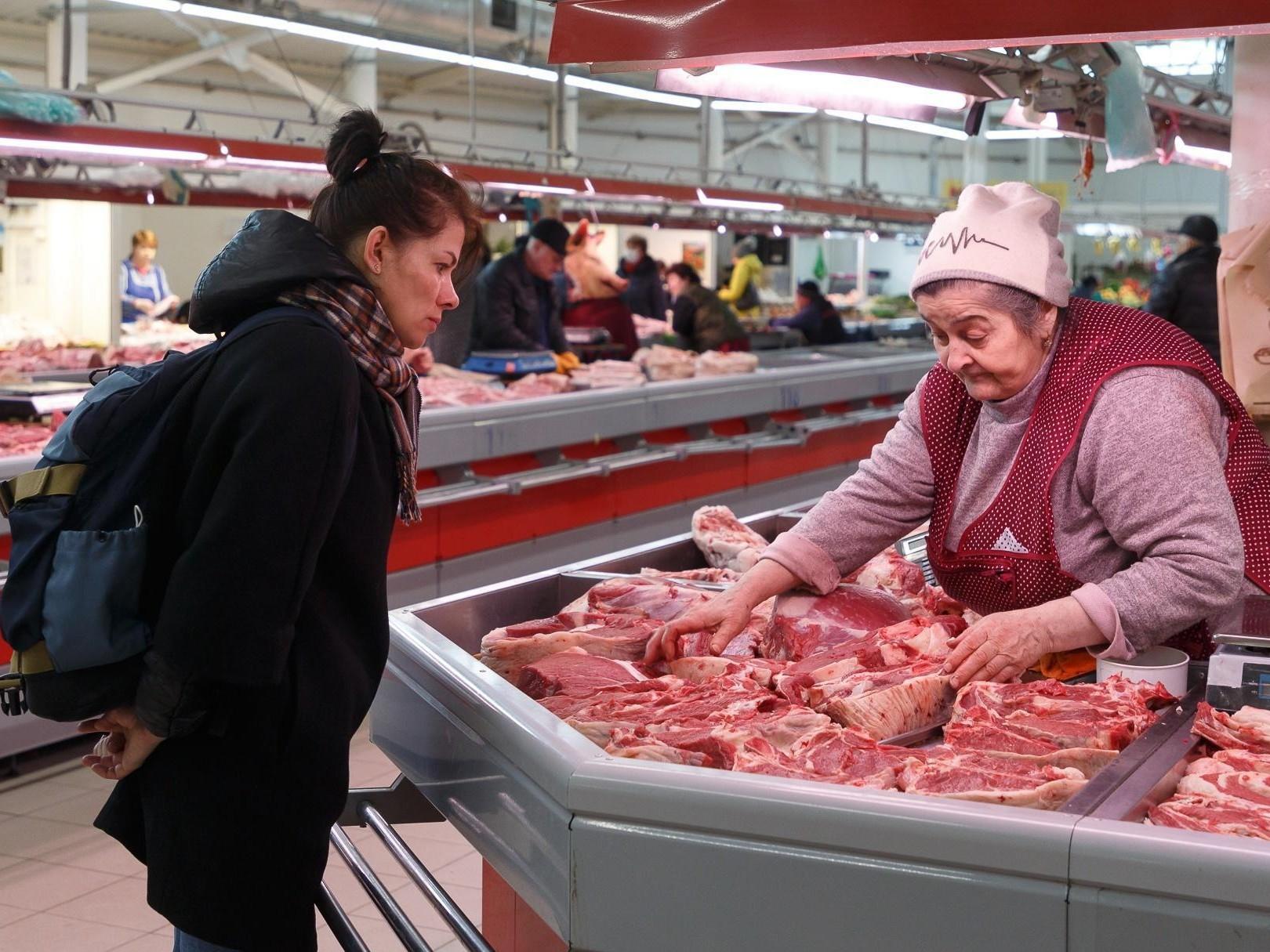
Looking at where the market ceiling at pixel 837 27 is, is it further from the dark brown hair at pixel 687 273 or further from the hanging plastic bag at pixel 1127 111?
the dark brown hair at pixel 687 273

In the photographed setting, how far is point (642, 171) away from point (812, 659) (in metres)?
21.5

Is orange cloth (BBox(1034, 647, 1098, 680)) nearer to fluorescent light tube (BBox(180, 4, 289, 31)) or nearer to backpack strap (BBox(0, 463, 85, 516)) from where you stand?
backpack strap (BBox(0, 463, 85, 516))

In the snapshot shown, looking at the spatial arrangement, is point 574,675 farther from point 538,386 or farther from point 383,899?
point 538,386

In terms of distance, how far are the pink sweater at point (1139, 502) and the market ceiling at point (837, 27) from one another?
Answer: 0.69 m

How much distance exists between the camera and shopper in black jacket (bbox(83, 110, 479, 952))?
1953mm

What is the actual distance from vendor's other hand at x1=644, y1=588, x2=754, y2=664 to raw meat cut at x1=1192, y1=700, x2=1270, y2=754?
0.93 m

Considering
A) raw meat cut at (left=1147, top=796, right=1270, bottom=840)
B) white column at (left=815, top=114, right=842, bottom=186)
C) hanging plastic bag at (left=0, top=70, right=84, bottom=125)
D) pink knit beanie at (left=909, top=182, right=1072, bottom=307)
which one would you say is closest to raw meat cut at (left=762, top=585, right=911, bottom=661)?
pink knit beanie at (left=909, top=182, right=1072, bottom=307)

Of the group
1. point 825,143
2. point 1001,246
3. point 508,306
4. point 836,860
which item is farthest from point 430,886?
point 825,143

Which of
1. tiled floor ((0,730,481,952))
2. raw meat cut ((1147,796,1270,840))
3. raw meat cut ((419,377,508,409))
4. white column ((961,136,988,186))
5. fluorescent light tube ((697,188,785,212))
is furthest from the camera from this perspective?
white column ((961,136,988,186))

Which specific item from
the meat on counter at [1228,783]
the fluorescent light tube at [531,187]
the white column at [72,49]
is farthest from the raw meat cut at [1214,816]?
the white column at [72,49]

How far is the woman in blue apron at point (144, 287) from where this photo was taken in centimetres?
1360

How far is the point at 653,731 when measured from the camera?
2.20 metres

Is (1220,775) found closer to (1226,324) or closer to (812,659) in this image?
(812,659)

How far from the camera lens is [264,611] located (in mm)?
1959
